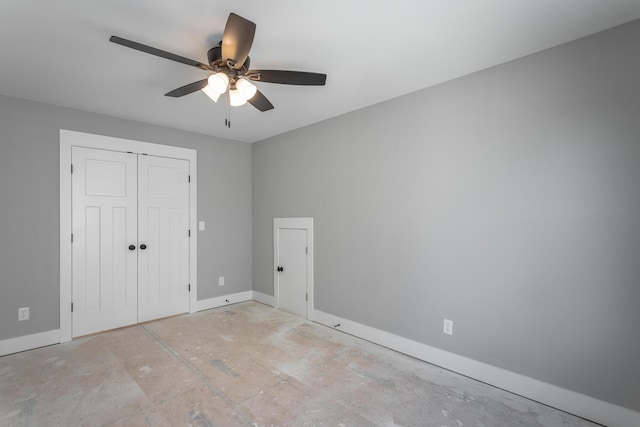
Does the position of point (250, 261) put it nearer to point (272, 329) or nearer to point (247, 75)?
point (272, 329)

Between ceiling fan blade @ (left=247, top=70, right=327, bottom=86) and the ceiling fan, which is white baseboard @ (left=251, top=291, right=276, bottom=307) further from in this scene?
ceiling fan blade @ (left=247, top=70, right=327, bottom=86)

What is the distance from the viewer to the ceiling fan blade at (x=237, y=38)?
4.93ft

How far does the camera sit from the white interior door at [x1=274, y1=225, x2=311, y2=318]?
3.80 meters

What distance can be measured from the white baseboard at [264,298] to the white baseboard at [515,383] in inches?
59.1

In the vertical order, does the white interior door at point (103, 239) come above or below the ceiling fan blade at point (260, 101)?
below

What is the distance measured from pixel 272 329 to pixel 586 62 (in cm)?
350

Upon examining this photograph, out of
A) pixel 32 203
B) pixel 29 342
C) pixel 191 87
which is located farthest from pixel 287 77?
pixel 29 342

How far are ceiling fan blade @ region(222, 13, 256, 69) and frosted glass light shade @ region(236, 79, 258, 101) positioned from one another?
110mm

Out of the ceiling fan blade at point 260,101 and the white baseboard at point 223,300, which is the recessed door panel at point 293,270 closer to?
the white baseboard at point 223,300

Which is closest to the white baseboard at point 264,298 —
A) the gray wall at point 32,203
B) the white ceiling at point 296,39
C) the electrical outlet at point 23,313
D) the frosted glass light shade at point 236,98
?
the gray wall at point 32,203

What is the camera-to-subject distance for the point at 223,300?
14.2 feet

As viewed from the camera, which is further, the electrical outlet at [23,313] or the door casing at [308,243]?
the door casing at [308,243]

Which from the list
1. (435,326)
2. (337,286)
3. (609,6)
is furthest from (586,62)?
(337,286)

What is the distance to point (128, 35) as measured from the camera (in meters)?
1.93
